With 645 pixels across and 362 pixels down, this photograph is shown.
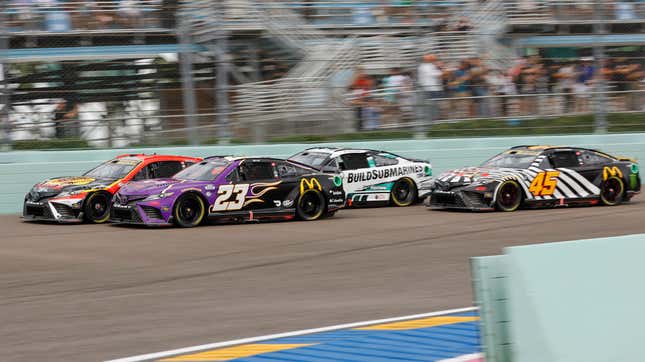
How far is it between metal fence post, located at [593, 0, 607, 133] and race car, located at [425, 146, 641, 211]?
354 centimetres

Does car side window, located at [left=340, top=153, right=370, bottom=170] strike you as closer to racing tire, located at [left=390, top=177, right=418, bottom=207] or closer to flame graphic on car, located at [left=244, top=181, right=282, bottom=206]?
racing tire, located at [left=390, top=177, right=418, bottom=207]

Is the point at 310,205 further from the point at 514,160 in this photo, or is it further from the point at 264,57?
the point at 264,57

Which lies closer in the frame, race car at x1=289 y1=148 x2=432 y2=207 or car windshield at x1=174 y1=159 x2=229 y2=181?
car windshield at x1=174 y1=159 x2=229 y2=181

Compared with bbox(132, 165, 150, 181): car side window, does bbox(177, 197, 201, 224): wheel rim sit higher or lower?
lower

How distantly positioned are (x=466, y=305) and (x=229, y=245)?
4.85 m

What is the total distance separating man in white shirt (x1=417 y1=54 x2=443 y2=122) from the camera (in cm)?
2009

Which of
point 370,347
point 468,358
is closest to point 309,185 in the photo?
point 370,347

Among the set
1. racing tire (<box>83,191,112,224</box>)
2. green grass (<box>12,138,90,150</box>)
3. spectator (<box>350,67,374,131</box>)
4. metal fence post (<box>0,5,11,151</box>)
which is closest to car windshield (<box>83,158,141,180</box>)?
racing tire (<box>83,191,112,224</box>)

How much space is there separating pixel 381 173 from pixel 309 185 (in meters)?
2.59

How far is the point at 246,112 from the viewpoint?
18812 millimetres

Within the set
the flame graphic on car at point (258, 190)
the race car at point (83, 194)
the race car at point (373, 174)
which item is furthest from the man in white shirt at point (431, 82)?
the race car at point (83, 194)

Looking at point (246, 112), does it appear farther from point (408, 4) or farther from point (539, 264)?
point (539, 264)

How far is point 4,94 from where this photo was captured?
55.9 feet

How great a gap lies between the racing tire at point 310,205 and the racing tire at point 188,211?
67.9 inches
